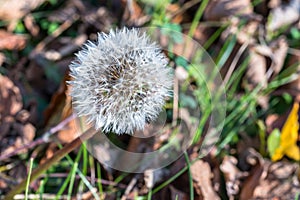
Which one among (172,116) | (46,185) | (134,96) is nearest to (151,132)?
(172,116)

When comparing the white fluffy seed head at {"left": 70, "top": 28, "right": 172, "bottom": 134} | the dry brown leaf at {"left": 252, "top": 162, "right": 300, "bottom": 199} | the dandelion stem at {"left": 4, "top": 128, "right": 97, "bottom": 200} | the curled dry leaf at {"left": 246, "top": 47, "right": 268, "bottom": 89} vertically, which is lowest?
the dry brown leaf at {"left": 252, "top": 162, "right": 300, "bottom": 199}

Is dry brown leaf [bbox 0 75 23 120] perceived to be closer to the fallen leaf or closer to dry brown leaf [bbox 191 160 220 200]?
dry brown leaf [bbox 191 160 220 200]

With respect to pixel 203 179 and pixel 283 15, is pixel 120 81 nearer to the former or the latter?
pixel 203 179

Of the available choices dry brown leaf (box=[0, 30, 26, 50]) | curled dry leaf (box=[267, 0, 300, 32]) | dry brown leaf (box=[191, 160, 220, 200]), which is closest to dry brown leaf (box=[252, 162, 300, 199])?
dry brown leaf (box=[191, 160, 220, 200])

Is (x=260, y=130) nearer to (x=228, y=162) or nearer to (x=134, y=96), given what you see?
(x=228, y=162)

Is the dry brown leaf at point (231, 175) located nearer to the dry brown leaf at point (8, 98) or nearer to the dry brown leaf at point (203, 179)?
the dry brown leaf at point (203, 179)

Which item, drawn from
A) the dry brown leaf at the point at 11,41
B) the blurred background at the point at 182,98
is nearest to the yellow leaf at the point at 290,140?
the blurred background at the point at 182,98

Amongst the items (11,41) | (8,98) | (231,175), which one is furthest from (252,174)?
(11,41)
